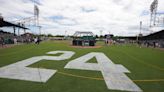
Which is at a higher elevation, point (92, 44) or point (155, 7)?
point (155, 7)

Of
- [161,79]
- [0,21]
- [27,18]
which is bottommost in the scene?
[161,79]

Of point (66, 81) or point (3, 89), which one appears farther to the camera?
point (66, 81)

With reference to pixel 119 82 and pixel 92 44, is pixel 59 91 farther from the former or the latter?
A: pixel 92 44

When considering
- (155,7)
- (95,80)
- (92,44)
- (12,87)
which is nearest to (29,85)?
(12,87)

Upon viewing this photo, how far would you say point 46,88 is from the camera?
6.14 meters

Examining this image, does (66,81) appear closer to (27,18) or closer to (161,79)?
(161,79)

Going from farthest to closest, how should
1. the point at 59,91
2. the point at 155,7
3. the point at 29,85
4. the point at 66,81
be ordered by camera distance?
the point at 155,7
the point at 66,81
the point at 29,85
the point at 59,91

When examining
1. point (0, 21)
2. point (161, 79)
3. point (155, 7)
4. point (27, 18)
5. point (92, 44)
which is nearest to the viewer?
point (161, 79)

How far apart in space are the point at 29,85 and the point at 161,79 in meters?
6.91

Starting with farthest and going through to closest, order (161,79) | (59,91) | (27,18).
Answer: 1. (27,18)
2. (161,79)
3. (59,91)

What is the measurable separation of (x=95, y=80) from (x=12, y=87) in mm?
3875

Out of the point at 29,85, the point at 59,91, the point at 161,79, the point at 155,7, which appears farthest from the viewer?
the point at 155,7

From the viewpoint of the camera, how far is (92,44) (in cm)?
3597

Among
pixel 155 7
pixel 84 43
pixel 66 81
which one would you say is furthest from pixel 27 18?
pixel 66 81
